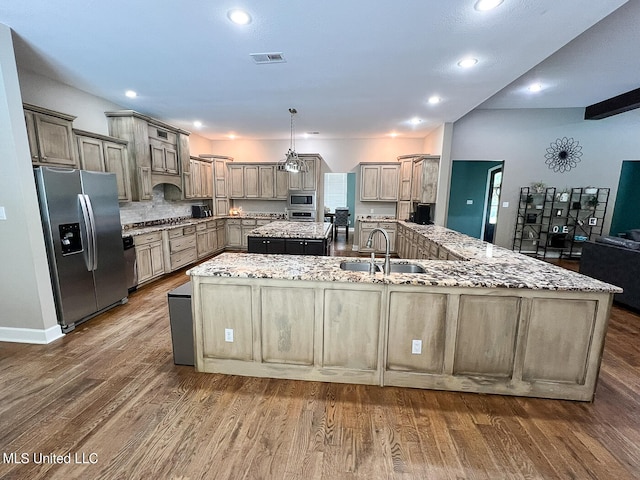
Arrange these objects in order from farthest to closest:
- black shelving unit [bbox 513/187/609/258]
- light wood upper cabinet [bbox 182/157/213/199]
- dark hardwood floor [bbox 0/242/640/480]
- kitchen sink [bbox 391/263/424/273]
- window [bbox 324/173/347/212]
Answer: window [bbox 324/173/347/212] < black shelving unit [bbox 513/187/609/258] < light wood upper cabinet [bbox 182/157/213/199] < kitchen sink [bbox 391/263/424/273] < dark hardwood floor [bbox 0/242/640/480]

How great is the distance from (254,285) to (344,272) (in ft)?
2.27

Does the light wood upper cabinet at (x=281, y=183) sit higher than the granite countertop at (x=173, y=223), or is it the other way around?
the light wood upper cabinet at (x=281, y=183)

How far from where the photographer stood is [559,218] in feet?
20.5

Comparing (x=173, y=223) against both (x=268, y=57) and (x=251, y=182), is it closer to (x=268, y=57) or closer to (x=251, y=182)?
(x=251, y=182)

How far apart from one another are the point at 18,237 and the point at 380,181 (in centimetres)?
605

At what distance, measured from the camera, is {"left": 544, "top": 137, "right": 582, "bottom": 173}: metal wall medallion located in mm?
5941

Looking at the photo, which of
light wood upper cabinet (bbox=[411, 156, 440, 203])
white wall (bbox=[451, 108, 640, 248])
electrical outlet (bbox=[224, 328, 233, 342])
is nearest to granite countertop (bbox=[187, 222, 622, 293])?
electrical outlet (bbox=[224, 328, 233, 342])

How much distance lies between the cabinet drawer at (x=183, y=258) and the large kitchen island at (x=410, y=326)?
316 centimetres

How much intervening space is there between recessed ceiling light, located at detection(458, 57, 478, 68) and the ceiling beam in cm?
409

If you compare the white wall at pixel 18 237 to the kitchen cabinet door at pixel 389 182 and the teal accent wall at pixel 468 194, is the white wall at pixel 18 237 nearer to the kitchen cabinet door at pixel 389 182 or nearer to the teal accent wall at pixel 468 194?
the kitchen cabinet door at pixel 389 182

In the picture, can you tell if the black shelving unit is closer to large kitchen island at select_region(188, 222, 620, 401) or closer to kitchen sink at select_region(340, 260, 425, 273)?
large kitchen island at select_region(188, 222, 620, 401)

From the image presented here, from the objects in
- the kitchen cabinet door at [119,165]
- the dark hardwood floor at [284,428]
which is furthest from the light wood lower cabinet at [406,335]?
the kitchen cabinet door at [119,165]

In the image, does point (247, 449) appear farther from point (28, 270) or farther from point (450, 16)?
point (450, 16)

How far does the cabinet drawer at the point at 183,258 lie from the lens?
4969 mm
